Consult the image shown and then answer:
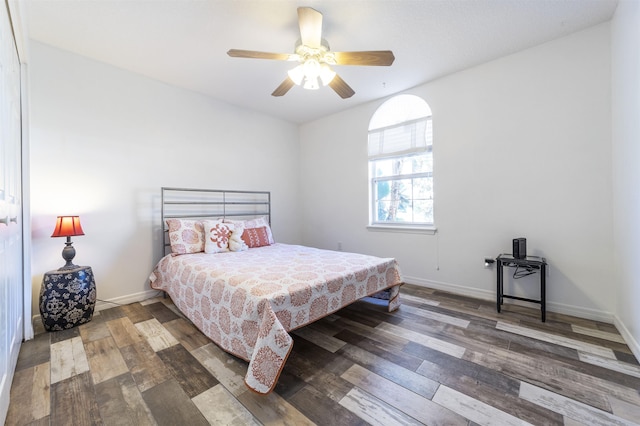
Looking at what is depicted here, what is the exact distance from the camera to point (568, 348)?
1.95 metres

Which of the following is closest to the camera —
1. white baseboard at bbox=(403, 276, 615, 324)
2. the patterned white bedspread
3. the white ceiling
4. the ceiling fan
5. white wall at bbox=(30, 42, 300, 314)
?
the patterned white bedspread

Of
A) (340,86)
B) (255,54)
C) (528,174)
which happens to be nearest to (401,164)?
(528,174)

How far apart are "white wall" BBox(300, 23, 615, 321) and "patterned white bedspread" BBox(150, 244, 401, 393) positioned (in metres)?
1.06

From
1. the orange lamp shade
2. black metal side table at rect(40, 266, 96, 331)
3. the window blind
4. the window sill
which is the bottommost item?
black metal side table at rect(40, 266, 96, 331)

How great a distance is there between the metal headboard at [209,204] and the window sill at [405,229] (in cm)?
172

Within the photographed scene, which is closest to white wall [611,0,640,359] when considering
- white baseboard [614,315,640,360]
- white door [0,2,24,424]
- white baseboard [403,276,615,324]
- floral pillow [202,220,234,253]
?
white baseboard [614,315,640,360]

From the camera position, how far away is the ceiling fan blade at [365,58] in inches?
77.8

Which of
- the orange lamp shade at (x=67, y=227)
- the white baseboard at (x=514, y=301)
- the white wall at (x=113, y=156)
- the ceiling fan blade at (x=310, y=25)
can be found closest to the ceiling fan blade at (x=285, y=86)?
the ceiling fan blade at (x=310, y=25)

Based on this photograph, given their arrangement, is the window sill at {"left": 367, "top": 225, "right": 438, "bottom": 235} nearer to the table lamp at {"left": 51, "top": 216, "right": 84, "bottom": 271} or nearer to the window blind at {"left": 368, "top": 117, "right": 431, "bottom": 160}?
the window blind at {"left": 368, "top": 117, "right": 431, "bottom": 160}

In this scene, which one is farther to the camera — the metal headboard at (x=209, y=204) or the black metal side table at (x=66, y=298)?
the metal headboard at (x=209, y=204)

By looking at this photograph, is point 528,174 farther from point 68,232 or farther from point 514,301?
point 68,232

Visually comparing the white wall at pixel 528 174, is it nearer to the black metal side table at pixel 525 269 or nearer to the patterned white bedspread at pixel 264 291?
the black metal side table at pixel 525 269

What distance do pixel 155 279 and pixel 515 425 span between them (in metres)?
3.40

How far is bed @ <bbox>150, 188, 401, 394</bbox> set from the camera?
160cm
